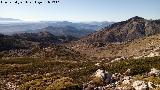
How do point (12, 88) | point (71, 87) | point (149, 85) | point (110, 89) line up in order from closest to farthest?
point (149, 85) < point (110, 89) < point (71, 87) < point (12, 88)

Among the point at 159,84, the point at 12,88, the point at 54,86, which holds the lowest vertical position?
the point at 12,88

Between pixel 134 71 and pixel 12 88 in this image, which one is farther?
pixel 12 88

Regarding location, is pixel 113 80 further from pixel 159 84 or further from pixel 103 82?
pixel 159 84

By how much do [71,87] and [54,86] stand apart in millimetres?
3847

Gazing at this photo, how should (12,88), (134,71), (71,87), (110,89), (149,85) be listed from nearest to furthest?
(149,85), (110,89), (71,87), (134,71), (12,88)

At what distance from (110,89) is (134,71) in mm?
19166

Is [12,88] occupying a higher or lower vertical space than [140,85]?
lower

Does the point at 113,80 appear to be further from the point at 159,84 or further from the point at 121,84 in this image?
the point at 159,84

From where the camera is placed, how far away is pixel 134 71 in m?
65.9

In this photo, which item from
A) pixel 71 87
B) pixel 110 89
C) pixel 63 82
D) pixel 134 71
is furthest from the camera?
pixel 134 71

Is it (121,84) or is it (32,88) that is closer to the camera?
(121,84)

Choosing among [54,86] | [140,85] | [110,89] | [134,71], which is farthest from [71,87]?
[134,71]

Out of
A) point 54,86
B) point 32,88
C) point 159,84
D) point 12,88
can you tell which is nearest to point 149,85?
point 159,84

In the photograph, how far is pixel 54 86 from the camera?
55.6 metres
